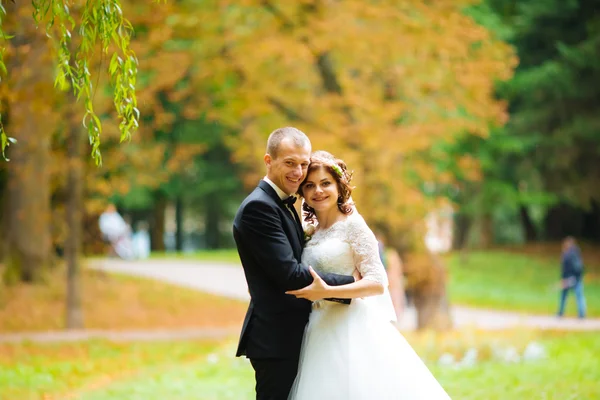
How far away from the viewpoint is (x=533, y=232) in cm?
3362

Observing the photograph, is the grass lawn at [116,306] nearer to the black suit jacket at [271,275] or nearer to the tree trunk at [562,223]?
the black suit jacket at [271,275]

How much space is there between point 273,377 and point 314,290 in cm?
61

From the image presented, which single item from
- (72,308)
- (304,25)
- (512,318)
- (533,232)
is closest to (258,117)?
(304,25)

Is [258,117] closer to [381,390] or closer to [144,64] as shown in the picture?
[144,64]

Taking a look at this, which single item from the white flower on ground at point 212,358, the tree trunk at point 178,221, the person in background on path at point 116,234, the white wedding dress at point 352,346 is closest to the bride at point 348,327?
the white wedding dress at point 352,346

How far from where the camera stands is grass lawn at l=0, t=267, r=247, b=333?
1541cm

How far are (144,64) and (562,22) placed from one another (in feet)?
52.3

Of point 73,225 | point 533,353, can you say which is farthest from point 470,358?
point 73,225

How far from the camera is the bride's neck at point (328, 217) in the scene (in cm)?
484

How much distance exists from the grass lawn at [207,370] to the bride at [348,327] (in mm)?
3163

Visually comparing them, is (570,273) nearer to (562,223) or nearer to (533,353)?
(533,353)

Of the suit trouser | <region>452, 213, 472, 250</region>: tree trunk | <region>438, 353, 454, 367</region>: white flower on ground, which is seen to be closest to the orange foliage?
<region>438, 353, 454, 367</region>: white flower on ground

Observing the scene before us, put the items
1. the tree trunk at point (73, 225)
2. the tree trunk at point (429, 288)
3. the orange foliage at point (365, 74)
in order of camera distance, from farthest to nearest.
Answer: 1. the tree trunk at point (429, 288)
2. the tree trunk at point (73, 225)
3. the orange foliage at point (365, 74)

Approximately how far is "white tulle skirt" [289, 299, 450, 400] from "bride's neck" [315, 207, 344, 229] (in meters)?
0.50
